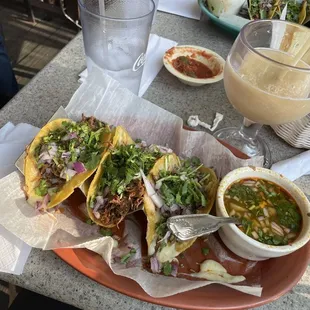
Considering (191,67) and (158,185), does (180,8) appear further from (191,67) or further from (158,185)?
(158,185)

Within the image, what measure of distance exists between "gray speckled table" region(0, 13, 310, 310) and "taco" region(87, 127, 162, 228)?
12 centimetres

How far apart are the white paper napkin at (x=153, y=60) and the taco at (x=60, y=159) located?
0.34 metres

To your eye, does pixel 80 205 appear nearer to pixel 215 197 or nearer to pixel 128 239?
pixel 128 239

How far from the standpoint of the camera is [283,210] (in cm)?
73

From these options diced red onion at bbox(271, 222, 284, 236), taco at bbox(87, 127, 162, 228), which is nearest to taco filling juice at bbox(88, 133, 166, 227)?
taco at bbox(87, 127, 162, 228)

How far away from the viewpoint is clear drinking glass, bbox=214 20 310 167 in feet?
2.63

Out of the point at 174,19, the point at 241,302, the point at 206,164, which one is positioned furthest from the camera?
the point at 174,19

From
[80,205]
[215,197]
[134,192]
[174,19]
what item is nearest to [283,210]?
[215,197]

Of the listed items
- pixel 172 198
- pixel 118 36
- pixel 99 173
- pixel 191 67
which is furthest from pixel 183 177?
pixel 191 67

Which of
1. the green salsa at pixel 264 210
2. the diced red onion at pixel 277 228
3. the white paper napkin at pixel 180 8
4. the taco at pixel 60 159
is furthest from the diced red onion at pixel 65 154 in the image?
the white paper napkin at pixel 180 8

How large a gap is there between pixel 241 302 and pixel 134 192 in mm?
276

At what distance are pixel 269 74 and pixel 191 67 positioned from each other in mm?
406

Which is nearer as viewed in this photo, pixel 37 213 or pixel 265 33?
pixel 37 213

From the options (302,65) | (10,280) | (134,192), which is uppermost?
(302,65)
